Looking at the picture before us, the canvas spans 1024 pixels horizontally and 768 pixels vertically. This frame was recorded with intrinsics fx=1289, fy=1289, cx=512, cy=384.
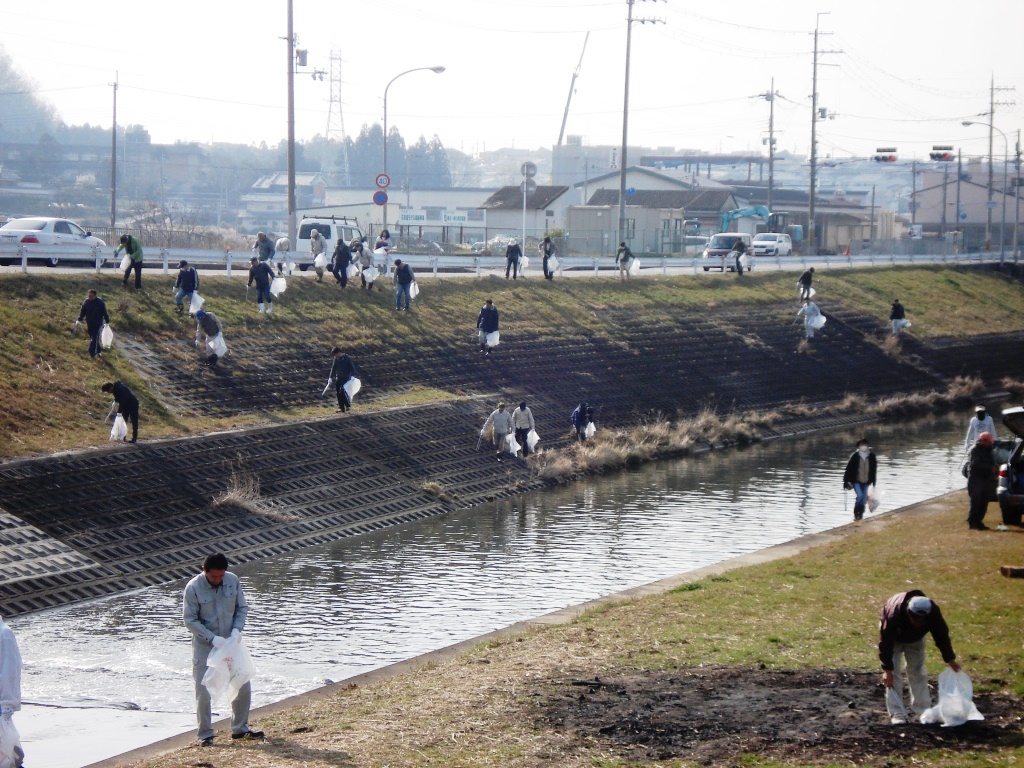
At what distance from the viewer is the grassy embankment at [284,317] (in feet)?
79.2

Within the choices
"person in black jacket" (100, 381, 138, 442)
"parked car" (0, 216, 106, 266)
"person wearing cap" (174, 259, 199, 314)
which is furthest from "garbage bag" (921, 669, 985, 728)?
"parked car" (0, 216, 106, 266)

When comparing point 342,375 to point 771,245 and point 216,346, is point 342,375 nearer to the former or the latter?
point 216,346

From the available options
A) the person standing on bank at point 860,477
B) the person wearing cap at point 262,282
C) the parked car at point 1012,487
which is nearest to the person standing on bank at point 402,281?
the person wearing cap at point 262,282

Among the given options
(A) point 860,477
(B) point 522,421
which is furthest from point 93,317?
(A) point 860,477

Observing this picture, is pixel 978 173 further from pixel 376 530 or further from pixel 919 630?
pixel 919 630

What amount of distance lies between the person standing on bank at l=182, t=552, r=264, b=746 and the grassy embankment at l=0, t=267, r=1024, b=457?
40.2 feet

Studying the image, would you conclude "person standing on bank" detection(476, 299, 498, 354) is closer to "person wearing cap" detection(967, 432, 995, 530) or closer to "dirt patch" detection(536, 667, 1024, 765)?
"person wearing cap" detection(967, 432, 995, 530)

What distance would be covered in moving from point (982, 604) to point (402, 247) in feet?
156

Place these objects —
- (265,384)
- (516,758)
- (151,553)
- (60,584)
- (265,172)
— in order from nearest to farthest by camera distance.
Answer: (516,758), (60,584), (151,553), (265,384), (265,172)

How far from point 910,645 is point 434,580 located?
1075cm

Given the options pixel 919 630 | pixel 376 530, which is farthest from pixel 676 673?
pixel 376 530

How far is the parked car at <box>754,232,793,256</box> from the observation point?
223 feet

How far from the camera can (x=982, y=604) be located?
563 inches

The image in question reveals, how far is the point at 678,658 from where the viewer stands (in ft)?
42.1
